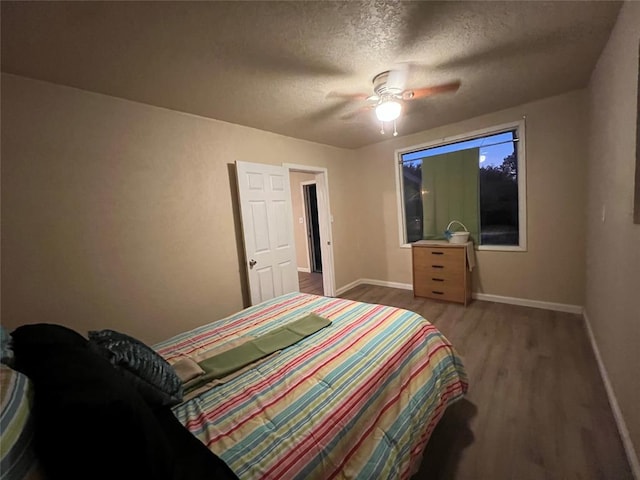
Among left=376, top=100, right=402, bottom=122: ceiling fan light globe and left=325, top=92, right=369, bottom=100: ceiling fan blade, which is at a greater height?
left=325, top=92, right=369, bottom=100: ceiling fan blade

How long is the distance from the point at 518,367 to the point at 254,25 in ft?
9.88

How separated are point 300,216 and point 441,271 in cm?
342

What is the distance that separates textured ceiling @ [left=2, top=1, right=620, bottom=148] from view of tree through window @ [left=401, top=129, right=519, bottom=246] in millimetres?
930

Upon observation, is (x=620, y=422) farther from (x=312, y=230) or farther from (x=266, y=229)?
(x=312, y=230)

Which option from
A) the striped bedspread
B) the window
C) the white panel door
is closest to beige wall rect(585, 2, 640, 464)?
the striped bedspread

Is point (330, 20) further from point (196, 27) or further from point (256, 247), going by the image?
point (256, 247)

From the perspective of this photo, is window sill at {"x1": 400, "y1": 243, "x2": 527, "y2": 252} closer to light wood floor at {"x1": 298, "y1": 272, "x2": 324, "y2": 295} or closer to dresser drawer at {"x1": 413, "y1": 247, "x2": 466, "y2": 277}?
dresser drawer at {"x1": 413, "y1": 247, "x2": 466, "y2": 277}

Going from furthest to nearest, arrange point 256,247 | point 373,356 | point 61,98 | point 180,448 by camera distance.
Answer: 1. point 256,247
2. point 61,98
3. point 373,356
4. point 180,448

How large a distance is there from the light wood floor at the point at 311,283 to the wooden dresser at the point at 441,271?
164 centimetres

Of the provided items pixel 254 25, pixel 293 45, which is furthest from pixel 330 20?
pixel 254 25

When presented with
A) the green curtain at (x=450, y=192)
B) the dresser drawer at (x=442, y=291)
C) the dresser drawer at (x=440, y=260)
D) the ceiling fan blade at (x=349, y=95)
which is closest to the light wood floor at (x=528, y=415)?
the dresser drawer at (x=442, y=291)

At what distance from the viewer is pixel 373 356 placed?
4.62 ft

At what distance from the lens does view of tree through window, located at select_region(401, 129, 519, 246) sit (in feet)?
11.1

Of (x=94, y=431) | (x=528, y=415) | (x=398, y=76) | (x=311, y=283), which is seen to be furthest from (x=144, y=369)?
(x=311, y=283)
